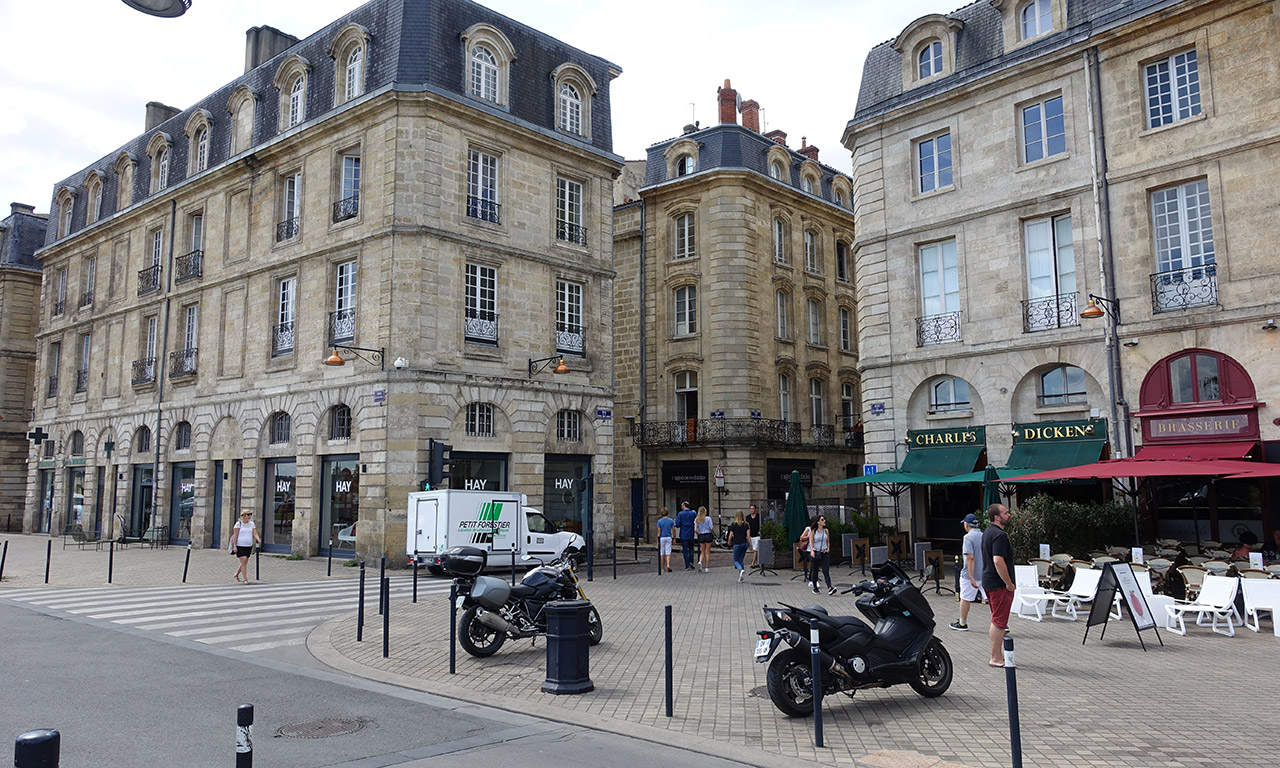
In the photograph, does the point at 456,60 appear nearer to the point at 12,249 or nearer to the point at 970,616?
the point at 970,616

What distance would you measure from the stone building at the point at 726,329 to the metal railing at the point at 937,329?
31.3 ft

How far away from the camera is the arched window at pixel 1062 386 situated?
20.3 m

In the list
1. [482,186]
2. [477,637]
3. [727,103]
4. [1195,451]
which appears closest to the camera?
[477,637]

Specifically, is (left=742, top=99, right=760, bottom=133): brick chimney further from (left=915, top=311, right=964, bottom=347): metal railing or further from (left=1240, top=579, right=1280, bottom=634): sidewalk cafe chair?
(left=1240, top=579, right=1280, bottom=634): sidewalk cafe chair

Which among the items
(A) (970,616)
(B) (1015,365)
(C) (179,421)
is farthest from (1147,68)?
(C) (179,421)

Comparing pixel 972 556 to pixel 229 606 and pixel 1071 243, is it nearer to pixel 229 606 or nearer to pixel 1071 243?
pixel 229 606

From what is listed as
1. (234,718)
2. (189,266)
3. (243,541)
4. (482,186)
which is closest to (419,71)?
(482,186)

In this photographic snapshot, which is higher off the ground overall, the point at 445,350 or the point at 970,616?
the point at 445,350

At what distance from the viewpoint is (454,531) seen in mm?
19109

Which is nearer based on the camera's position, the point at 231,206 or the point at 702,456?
the point at 231,206

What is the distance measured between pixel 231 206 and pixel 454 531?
1513cm

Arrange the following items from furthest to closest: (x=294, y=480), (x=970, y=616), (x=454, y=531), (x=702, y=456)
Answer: (x=702, y=456), (x=294, y=480), (x=454, y=531), (x=970, y=616)

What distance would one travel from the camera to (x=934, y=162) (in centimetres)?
2319

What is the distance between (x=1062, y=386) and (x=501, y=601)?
15.2 metres
